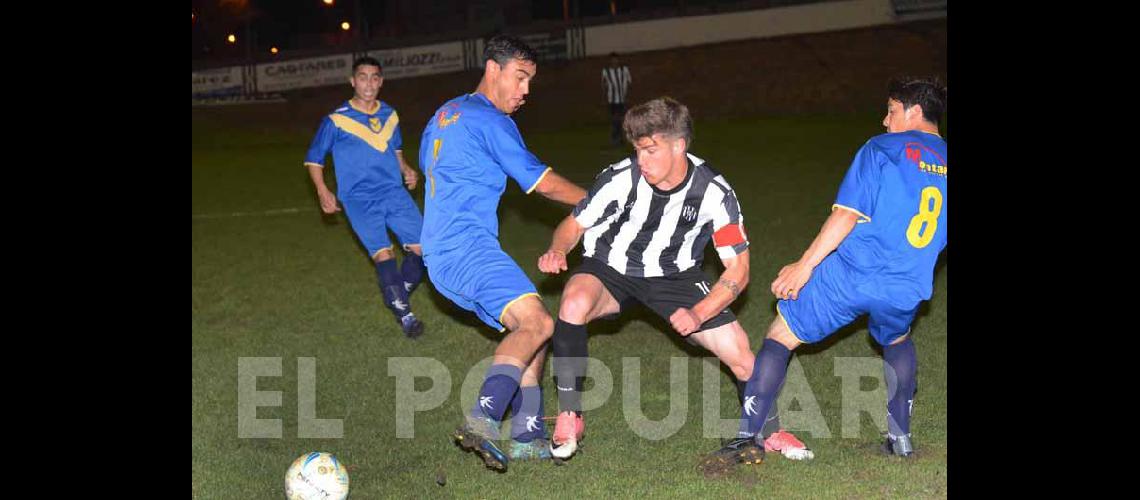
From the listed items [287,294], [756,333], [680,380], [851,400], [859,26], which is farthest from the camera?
[859,26]

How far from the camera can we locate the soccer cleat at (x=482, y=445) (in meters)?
4.74

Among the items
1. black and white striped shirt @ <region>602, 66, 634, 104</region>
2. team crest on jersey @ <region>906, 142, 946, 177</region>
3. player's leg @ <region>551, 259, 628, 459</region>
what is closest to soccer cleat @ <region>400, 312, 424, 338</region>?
player's leg @ <region>551, 259, 628, 459</region>

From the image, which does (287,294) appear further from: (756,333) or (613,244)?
(613,244)

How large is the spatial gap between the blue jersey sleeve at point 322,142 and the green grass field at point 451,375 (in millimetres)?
1176

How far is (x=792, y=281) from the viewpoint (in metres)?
4.90

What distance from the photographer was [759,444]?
5.27 metres

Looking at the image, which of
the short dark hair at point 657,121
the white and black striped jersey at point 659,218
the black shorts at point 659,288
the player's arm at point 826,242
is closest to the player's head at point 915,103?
the player's arm at point 826,242

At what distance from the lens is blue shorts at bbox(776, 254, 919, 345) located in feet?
16.3

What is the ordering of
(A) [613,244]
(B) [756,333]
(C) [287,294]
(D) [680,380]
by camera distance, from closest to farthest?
(A) [613,244] → (D) [680,380] → (B) [756,333] → (C) [287,294]

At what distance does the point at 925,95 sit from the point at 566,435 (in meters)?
2.22

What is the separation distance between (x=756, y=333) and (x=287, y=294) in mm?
4012

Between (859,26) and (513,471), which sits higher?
(859,26)

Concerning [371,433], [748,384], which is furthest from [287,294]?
[748,384]

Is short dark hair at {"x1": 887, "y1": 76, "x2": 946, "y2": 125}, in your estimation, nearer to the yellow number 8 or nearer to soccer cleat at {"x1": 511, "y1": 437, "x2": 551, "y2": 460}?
the yellow number 8
